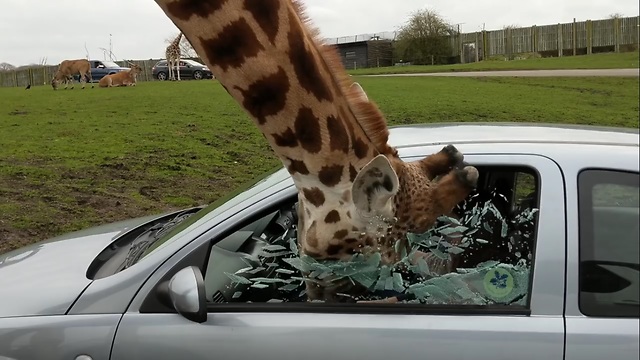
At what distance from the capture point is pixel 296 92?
223 cm

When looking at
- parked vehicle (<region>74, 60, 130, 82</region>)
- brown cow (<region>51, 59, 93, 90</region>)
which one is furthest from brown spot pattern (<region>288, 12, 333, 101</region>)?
parked vehicle (<region>74, 60, 130, 82</region>)

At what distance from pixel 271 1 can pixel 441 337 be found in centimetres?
127

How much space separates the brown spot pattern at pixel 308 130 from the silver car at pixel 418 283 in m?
0.25

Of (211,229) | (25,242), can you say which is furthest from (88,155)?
(211,229)

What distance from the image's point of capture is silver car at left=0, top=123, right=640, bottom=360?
198cm

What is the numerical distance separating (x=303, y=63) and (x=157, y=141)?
7685 mm

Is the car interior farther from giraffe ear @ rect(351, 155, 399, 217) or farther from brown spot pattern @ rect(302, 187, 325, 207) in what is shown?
giraffe ear @ rect(351, 155, 399, 217)

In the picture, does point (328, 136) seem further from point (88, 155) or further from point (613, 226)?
point (88, 155)

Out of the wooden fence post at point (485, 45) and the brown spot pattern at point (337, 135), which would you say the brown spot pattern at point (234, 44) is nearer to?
the brown spot pattern at point (337, 135)

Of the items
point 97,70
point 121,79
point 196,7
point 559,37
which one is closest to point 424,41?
point 559,37

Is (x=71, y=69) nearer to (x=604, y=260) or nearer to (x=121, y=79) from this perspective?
(x=121, y=79)

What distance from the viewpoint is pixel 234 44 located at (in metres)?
2.18

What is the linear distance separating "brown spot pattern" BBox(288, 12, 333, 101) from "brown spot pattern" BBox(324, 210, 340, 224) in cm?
42

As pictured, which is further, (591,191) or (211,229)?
(211,229)
